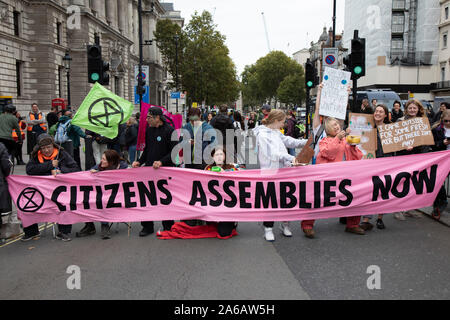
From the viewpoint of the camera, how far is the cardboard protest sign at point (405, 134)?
7156 millimetres

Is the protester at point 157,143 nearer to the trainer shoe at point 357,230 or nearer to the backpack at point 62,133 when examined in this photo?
the trainer shoe at point 357,230

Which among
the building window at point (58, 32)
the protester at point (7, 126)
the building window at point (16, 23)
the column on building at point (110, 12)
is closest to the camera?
the protester at point (7, 126)

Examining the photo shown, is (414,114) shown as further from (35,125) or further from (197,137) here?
(35,125)

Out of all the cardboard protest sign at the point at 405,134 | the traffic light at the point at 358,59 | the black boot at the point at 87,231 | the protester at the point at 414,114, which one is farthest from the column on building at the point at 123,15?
the cardboard protest sign at the point at 405,134

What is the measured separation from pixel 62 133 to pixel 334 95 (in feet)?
24.9

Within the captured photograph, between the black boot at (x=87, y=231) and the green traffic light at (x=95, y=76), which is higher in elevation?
the green traffic light at (x=95, y=76)

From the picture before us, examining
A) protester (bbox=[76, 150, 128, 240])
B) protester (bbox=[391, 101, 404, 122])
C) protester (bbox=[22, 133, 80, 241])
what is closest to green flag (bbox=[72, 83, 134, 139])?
protester (bbox=[76, 150, 128, 240])

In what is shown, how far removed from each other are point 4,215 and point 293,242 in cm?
436

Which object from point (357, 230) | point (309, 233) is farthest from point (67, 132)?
point (357, 230)

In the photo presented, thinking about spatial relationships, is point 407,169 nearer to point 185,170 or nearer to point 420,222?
point 420,222

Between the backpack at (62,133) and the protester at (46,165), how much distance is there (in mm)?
4779

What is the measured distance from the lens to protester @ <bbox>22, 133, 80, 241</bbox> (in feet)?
21.4

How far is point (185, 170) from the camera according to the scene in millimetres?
6496

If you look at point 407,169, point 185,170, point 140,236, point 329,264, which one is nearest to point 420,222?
point 407,169
